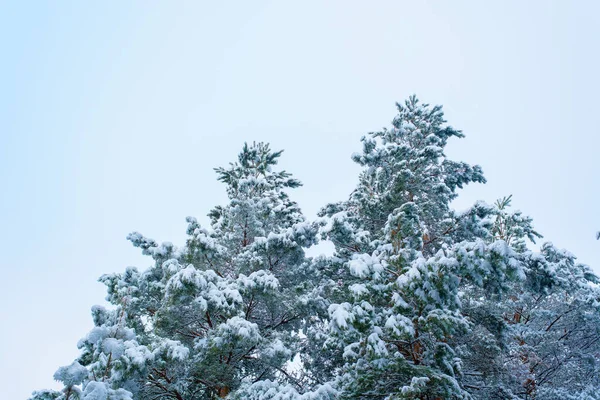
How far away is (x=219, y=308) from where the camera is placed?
30.4 ft

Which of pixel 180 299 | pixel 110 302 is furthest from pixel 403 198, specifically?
pixel 110 302

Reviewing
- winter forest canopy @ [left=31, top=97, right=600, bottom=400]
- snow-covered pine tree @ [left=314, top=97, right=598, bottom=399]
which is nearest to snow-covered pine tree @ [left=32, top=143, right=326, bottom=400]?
winter forest canopy @ [left=31, top=97, right=600, bottom=400]

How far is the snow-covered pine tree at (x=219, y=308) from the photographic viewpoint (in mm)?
8805

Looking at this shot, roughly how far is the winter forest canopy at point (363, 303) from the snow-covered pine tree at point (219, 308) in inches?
1.8

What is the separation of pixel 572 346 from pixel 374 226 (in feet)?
23.8

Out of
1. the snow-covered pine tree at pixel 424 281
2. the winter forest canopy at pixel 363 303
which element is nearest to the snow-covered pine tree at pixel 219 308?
the winter forest canopy at pixel 363 303

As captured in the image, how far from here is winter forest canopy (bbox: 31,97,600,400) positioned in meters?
7.34

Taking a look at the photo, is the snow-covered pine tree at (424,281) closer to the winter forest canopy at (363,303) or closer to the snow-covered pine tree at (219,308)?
the winter forest canopy at (363,303)

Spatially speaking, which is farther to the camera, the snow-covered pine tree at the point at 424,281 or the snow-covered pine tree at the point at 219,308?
the snow-covered pine tree at the point at 219,308

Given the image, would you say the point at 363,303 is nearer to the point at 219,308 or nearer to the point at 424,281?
the point at 424,281

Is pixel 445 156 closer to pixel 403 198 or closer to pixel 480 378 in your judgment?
pixel 403 198

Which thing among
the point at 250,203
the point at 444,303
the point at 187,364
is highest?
the point at 250,203

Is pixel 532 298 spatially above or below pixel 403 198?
below

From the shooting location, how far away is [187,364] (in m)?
9.31
